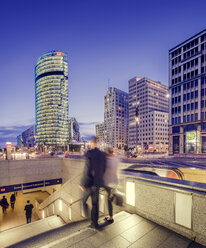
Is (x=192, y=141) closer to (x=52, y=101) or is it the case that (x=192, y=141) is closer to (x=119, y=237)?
(x=119, y=237)

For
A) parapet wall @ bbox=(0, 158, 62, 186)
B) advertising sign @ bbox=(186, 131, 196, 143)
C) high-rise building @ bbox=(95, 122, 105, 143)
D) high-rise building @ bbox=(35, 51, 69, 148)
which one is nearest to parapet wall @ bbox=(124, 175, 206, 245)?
parapet wall @ bbox=(0, 158, 62, 186)

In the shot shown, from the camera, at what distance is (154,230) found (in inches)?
128

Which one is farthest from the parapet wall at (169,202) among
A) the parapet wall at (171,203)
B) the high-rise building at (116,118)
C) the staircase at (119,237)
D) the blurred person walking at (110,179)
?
the high-rise building at (116,118)

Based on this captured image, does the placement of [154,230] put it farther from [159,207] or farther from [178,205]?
[178,205]

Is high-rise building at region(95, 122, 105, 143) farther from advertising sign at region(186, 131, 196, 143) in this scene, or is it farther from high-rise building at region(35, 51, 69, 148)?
advertising sign at region(186, 131, 196, 143)

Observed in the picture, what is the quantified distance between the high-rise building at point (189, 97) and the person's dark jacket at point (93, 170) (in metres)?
46.9

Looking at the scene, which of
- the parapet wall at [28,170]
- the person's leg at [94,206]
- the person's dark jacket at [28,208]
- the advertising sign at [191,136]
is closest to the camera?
the person's leg at [94,206]

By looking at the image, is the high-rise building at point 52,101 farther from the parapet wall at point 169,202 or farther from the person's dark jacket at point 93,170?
the person's dark jacket at point 93,170

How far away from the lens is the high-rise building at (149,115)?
10696 centimetres

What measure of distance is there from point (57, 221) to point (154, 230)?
6.62m

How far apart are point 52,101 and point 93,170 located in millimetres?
148084

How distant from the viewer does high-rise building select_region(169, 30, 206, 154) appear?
4516 cm

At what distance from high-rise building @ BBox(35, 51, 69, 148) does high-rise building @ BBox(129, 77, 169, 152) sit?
64824 mm

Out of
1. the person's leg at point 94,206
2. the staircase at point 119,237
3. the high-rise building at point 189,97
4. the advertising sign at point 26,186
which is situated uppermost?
the high-rise building at point 189,97
